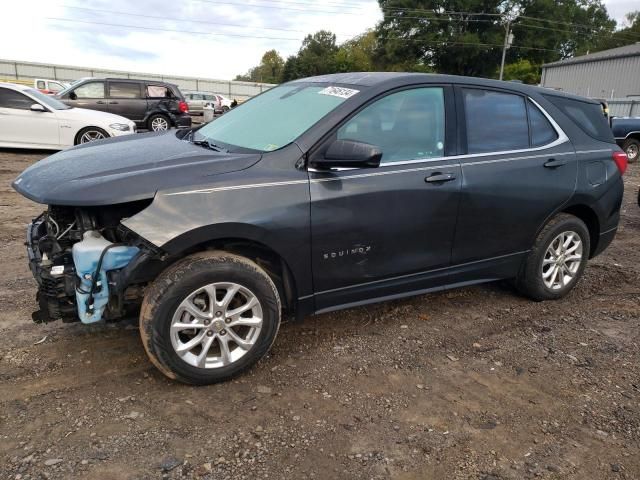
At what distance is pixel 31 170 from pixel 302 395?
216 cm

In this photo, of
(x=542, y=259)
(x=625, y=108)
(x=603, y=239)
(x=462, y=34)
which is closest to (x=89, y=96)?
(x=542, y=259)

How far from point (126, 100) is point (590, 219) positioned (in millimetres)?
13454

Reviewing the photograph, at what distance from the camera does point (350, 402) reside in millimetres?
2857

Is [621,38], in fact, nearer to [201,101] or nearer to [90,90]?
[201,101]

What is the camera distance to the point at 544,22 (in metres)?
55.3

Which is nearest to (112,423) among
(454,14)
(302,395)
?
(302,395)

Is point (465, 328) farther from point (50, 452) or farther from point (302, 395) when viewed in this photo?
point (50, 452)

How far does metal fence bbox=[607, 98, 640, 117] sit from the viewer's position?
74.2 feet

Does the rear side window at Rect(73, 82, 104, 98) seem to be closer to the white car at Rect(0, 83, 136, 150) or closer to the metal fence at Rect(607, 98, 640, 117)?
the white car at Rect(0, 83, 136, 150)

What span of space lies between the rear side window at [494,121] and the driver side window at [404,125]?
0.26 meters

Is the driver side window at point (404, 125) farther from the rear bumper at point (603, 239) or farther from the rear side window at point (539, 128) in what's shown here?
the rear bumper at point (603, 239)

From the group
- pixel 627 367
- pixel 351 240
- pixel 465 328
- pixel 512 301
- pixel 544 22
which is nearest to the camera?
pixel 351 240

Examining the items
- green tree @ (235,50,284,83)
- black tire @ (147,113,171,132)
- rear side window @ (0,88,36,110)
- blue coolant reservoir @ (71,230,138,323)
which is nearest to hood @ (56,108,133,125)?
rear side window @ (0,88,36,110)

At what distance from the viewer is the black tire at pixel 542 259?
4105mm
